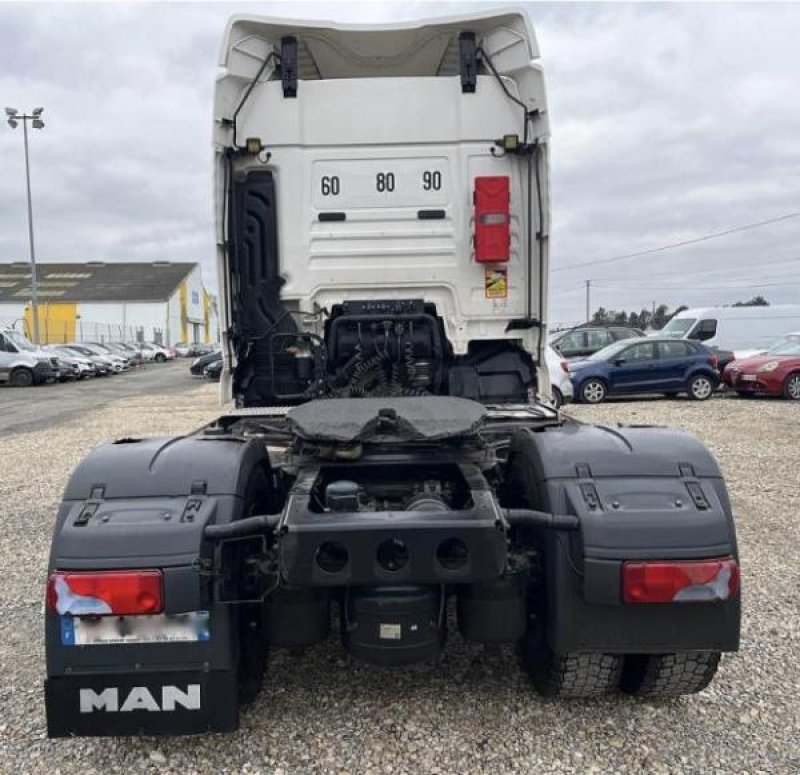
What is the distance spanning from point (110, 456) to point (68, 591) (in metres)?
0.57

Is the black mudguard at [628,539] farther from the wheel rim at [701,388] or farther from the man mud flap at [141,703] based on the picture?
the wheel rim at [701,388]

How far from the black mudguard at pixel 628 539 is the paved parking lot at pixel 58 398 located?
1231 centimetres

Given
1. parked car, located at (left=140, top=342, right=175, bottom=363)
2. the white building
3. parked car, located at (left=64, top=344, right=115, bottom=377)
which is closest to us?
parked car, located at (left=64, top=344, right=115, bottom=377)

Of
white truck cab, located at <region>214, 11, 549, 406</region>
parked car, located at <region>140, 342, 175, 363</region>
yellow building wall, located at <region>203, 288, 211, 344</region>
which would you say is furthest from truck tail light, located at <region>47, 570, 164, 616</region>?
yellow building wall, located at <region>203, 288, 211, 344</region>

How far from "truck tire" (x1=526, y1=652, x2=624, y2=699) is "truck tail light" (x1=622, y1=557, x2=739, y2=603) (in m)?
0.40

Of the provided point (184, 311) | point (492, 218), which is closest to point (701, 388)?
point (492, 218)

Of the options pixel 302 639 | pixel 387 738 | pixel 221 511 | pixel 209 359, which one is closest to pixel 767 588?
pixel 387 738

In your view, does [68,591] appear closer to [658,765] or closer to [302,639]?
[302,639]

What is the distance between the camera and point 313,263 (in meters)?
4.42

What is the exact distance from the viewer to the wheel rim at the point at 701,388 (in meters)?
14.9

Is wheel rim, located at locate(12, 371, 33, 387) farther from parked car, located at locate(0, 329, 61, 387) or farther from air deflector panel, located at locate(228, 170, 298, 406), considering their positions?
air deflector panel, located at locate(228, 170, 298, 406)

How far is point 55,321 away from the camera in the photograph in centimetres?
5522

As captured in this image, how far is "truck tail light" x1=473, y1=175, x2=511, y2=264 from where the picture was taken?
4.29 metres

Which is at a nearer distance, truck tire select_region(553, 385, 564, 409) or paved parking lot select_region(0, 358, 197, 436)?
truck tire select_region(553, 385, 564, 409)
